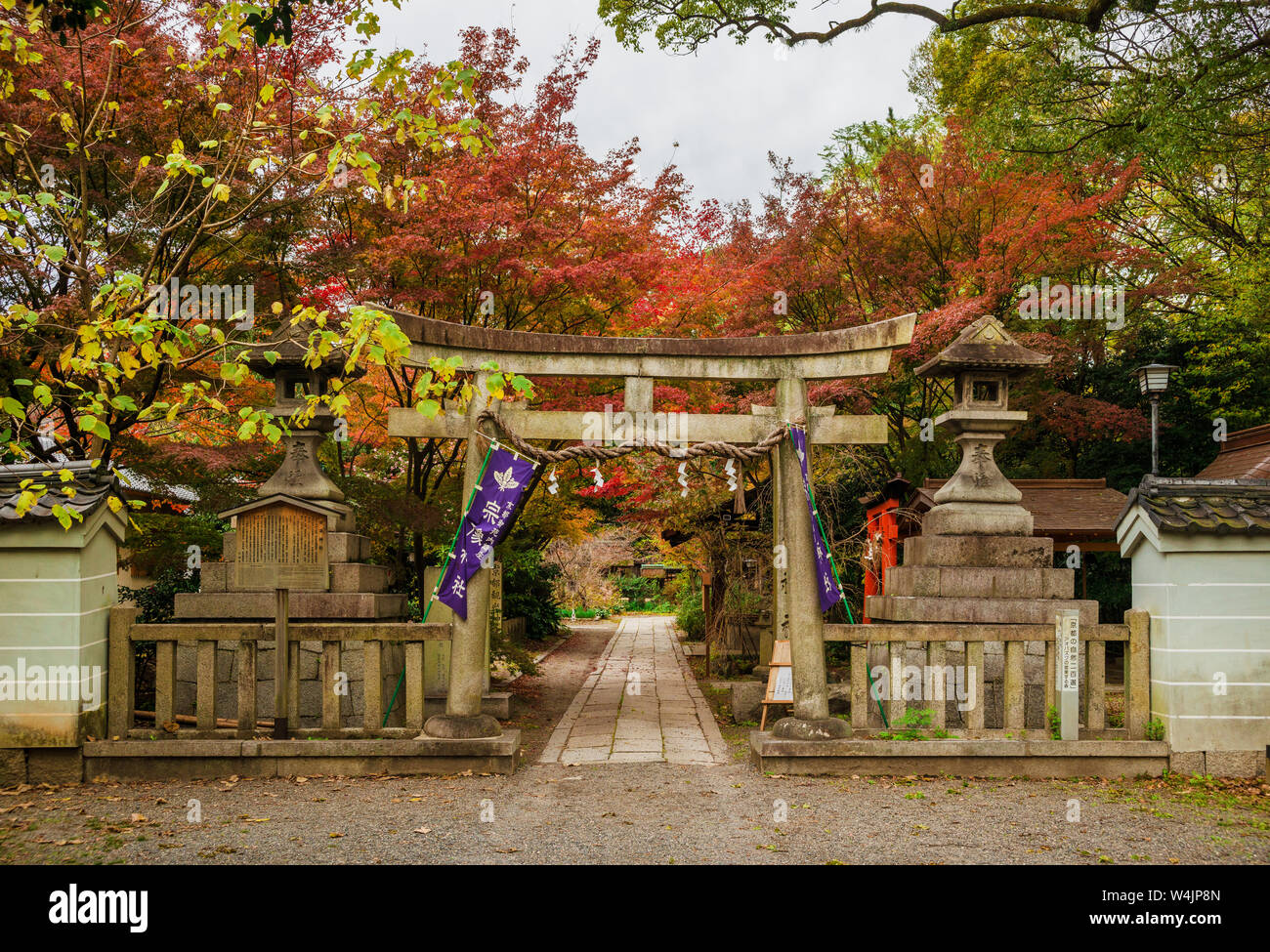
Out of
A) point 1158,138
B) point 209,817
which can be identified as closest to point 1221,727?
point 1158,138

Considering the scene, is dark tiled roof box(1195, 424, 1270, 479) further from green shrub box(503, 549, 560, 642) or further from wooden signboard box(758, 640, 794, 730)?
green shrub box(503, 549, 560, 642)

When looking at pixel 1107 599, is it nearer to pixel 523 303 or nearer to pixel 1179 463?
pixel 1179 463

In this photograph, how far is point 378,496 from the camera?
10.6m

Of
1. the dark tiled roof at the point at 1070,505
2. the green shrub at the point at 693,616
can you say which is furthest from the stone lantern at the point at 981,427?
the green shrub at the point at 693,616

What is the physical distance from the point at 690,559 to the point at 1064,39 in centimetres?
1087

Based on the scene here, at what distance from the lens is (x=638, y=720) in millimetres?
10805

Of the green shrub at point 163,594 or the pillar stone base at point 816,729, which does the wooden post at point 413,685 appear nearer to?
the pillar stone base at point 816,729

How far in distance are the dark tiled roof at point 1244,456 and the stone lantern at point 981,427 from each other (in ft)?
21.3

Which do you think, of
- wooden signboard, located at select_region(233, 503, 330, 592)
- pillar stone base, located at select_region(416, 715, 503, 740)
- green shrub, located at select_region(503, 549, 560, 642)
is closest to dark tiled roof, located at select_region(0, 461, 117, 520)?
wooden signboard, located at select_region(233, 503, 330, 592)

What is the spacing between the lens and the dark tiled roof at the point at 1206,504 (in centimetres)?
729

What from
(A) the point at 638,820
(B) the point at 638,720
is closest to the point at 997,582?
(B) the point at 638,720

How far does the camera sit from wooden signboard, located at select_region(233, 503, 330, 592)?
942cm

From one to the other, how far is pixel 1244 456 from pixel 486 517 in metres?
13.4
